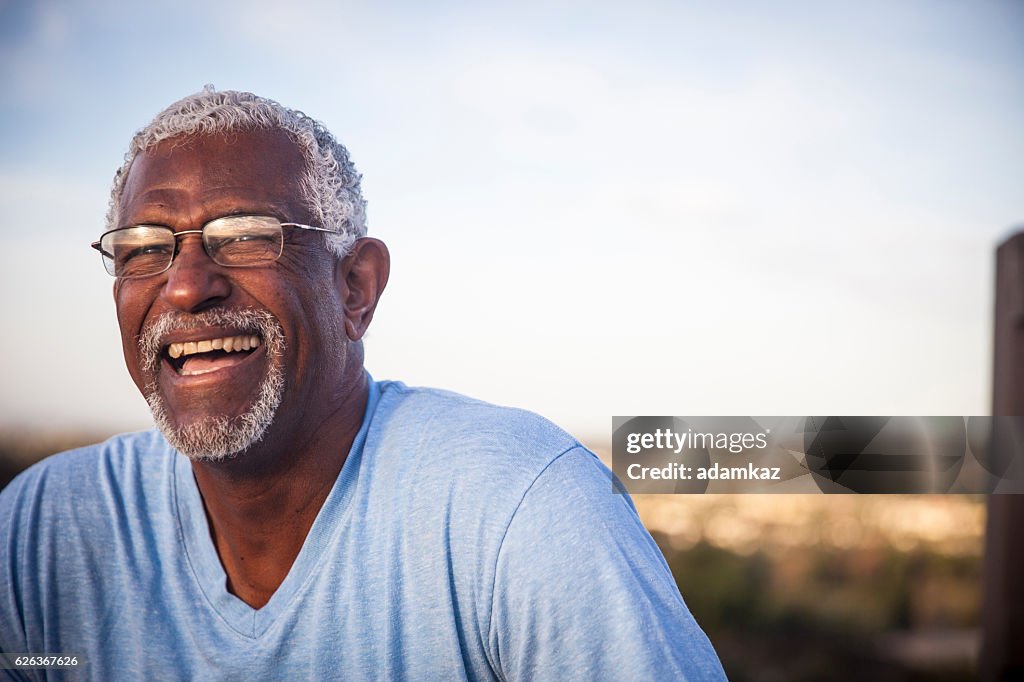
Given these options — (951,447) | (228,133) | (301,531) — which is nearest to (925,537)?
(951,447)

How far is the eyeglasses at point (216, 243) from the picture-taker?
1434mm

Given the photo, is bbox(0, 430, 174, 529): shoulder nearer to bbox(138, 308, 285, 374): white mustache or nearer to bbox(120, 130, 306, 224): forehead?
bbox(138, 308, 285, 374): white mustache

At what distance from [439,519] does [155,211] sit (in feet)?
2.48

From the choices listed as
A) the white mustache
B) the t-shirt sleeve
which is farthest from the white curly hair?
the t-shirt sleeve

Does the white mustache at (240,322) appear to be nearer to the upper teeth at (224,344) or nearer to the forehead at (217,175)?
the upper teeth at (224,344)

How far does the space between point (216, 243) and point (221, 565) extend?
59 cm

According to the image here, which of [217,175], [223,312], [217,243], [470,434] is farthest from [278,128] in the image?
[470,434]

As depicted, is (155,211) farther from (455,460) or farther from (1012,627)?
(1012,627)

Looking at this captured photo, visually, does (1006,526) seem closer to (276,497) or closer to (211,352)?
(276,497)

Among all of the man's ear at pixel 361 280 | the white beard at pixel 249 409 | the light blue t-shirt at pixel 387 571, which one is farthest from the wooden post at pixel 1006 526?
the white beard at pixel 249 409

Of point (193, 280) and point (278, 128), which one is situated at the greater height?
point (278, 128)

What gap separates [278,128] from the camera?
1535 mm

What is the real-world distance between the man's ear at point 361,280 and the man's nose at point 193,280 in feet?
0.79

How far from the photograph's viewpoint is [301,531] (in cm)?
151
